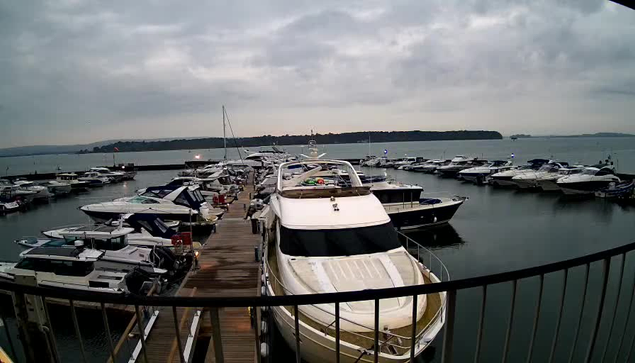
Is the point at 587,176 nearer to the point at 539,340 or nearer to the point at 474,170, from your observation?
the point at 474,170

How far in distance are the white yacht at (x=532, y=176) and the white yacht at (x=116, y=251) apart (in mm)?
33674

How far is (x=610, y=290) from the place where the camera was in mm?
11508

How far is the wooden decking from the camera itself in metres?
6.65

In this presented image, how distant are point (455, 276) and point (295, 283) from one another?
9455 millimetres

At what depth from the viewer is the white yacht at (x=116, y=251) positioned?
12.0 metres

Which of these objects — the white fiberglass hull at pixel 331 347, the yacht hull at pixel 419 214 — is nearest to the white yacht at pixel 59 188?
the yacht hull at pixel 419 214

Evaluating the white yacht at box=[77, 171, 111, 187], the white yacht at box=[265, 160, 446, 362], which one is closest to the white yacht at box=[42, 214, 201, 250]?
the white yacht at box=[265, 160, 446, 362]

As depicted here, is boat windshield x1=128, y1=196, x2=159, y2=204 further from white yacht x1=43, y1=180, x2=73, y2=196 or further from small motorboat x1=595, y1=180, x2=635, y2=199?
small motorboat x1=595, y1=180, x2=635, y2=199

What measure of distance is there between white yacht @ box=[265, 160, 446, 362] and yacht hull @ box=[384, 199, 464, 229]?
10219 millimetres

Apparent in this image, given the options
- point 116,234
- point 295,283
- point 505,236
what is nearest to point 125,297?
point 295,283

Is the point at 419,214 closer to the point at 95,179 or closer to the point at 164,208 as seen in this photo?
the point at 164,208

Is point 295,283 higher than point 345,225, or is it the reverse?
point 345,225

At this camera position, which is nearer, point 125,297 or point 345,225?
point 125,297

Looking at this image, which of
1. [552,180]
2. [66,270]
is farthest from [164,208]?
[552,180]
